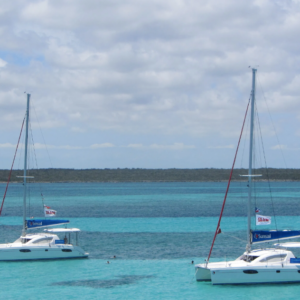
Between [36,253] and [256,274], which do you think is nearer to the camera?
[256,274]

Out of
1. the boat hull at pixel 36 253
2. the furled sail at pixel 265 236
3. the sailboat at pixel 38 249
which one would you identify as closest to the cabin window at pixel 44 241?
the sailboat at pixel 38 249

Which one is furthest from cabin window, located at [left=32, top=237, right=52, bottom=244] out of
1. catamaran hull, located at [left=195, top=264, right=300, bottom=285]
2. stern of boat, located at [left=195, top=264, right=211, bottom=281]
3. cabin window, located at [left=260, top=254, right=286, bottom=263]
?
cabin window, located at [left=260, top=254, right=286, bottom=263]

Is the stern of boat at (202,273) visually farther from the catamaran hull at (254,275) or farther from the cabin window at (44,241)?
the cabin window at (44,241)

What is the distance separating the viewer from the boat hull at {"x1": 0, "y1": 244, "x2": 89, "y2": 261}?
1462 inches

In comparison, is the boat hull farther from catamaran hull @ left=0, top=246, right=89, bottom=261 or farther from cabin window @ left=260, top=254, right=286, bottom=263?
cabin window @ left=260, top=254, right=286, bottom=263

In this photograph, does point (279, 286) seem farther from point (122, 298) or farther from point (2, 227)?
point (2, 227)

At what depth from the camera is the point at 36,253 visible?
123 ft

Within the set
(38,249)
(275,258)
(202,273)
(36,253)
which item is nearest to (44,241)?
(38,249)

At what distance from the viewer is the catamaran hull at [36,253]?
37.1 m

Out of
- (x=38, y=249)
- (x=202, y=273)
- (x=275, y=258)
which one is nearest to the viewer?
(x=275, y=258)

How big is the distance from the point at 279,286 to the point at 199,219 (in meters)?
44.2

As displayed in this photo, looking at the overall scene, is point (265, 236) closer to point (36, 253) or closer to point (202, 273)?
point (202, 273)

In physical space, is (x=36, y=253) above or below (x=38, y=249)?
below

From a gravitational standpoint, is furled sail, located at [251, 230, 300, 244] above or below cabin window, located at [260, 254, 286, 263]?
above
